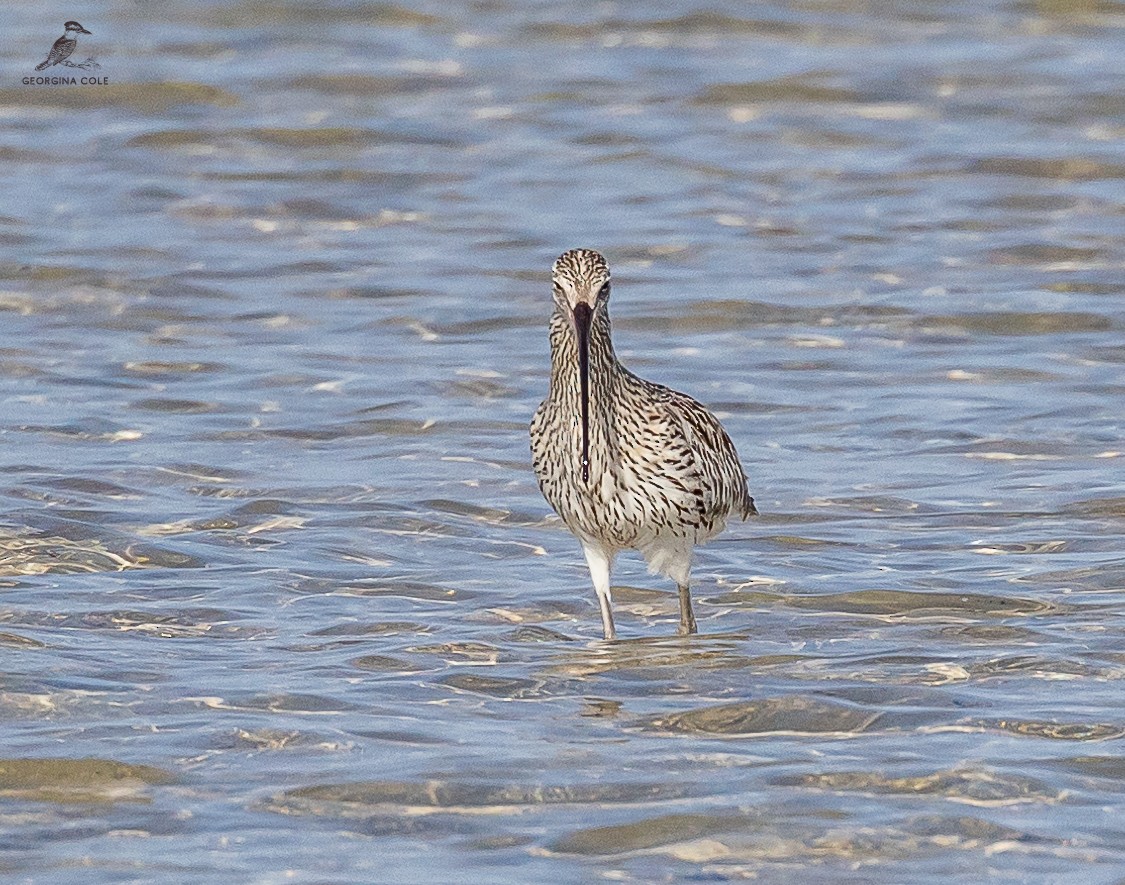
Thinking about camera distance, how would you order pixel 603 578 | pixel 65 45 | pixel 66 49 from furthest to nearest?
pixel 65 45
pixel 66 49
pixel 603 578

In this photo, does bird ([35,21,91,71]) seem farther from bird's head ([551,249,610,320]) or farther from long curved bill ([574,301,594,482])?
long curved bill ([574,301,594,482])

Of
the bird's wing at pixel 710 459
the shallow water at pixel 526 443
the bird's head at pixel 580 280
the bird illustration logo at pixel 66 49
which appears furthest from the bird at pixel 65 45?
the bird's head at pixel 580 280

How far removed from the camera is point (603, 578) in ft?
26.4

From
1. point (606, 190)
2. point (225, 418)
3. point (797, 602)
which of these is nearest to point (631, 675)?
point (797, 602)

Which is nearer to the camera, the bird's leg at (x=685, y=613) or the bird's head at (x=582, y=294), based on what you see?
the bird's head at (x=582, y=294)

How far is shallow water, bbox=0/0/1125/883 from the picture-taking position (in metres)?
6.21

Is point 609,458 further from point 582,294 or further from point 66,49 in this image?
point 66,49

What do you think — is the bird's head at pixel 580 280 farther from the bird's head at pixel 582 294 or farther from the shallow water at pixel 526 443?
the shallow water at pixel 526 443

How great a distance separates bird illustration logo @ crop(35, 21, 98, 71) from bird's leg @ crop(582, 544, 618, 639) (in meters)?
11.8

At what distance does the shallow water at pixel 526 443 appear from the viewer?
6.21 meters

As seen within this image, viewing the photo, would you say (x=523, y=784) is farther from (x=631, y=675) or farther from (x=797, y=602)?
(x=797, y=602)

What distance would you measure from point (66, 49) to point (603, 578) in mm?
12359

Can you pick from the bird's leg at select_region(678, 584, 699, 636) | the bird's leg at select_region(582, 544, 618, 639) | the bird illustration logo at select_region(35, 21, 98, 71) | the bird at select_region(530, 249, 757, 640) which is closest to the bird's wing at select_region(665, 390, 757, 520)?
the bird at select_region(530, 249, 757, 640)

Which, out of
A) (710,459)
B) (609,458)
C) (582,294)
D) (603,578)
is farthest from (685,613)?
(582,294)
